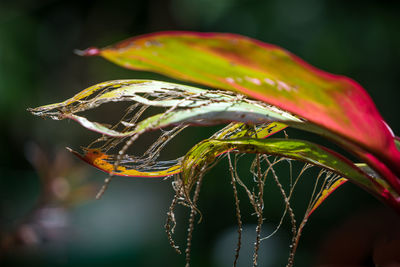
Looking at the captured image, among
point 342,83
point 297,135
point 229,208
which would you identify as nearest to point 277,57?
point 342,83

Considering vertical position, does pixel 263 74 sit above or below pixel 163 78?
above

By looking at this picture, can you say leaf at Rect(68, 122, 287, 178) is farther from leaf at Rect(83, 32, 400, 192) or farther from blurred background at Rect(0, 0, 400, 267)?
blurred background at Rect(0, 0, 400, 267)

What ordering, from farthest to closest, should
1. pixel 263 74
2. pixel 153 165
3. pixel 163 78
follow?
pixel 163 78 < pixel 153 165 < pixel 263 74

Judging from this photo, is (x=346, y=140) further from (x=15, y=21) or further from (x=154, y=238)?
(x=15, y=21)

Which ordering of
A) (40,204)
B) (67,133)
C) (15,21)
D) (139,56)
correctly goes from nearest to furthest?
(139,56), (40,204), (67,133), (15,21)

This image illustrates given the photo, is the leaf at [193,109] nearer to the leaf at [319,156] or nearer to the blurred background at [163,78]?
the leaf at [319,156]

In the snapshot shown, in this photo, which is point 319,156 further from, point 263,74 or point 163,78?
point 163,78

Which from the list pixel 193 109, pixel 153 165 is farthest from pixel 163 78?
pixel 193 109
